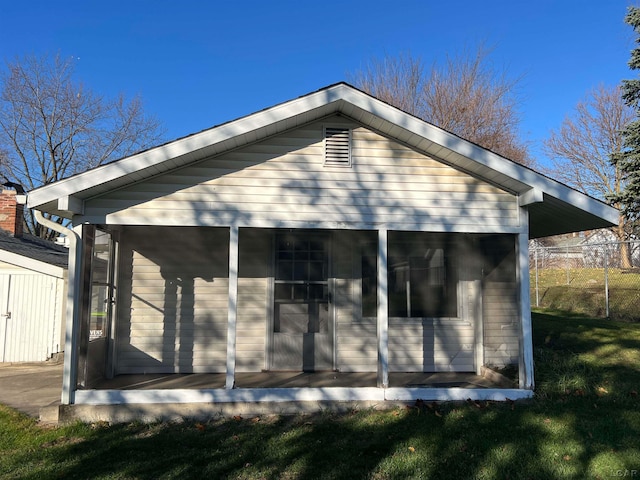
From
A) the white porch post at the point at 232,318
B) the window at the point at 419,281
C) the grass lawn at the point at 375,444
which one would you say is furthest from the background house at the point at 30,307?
the window at the point at 419,281

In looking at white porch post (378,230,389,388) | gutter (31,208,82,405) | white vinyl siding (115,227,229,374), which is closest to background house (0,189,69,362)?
white vinyl siding (115,227,229,374)

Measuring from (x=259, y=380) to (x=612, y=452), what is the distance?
4171 mm

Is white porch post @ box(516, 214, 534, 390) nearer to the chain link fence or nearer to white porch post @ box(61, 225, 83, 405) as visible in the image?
white porch post @ box(61, 225, 83, 405)

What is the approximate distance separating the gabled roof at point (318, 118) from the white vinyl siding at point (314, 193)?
13 cm

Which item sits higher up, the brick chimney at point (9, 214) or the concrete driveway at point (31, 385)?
the brick chimney at point (9, 214)

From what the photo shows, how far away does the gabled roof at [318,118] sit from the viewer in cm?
523

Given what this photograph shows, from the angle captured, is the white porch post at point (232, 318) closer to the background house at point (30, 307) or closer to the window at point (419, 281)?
the window at point (419, 281)

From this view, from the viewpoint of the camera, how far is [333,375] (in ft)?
22.8

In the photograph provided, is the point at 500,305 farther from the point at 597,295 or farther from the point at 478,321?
the point at 597,295

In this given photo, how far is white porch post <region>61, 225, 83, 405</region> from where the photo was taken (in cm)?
528

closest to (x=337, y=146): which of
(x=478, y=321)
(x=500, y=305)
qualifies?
(x=500, y=305)

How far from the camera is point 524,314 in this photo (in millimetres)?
5871

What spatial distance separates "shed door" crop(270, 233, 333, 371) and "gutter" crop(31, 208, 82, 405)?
112 inches

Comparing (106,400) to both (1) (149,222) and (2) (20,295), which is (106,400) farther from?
(2) (20,295)
